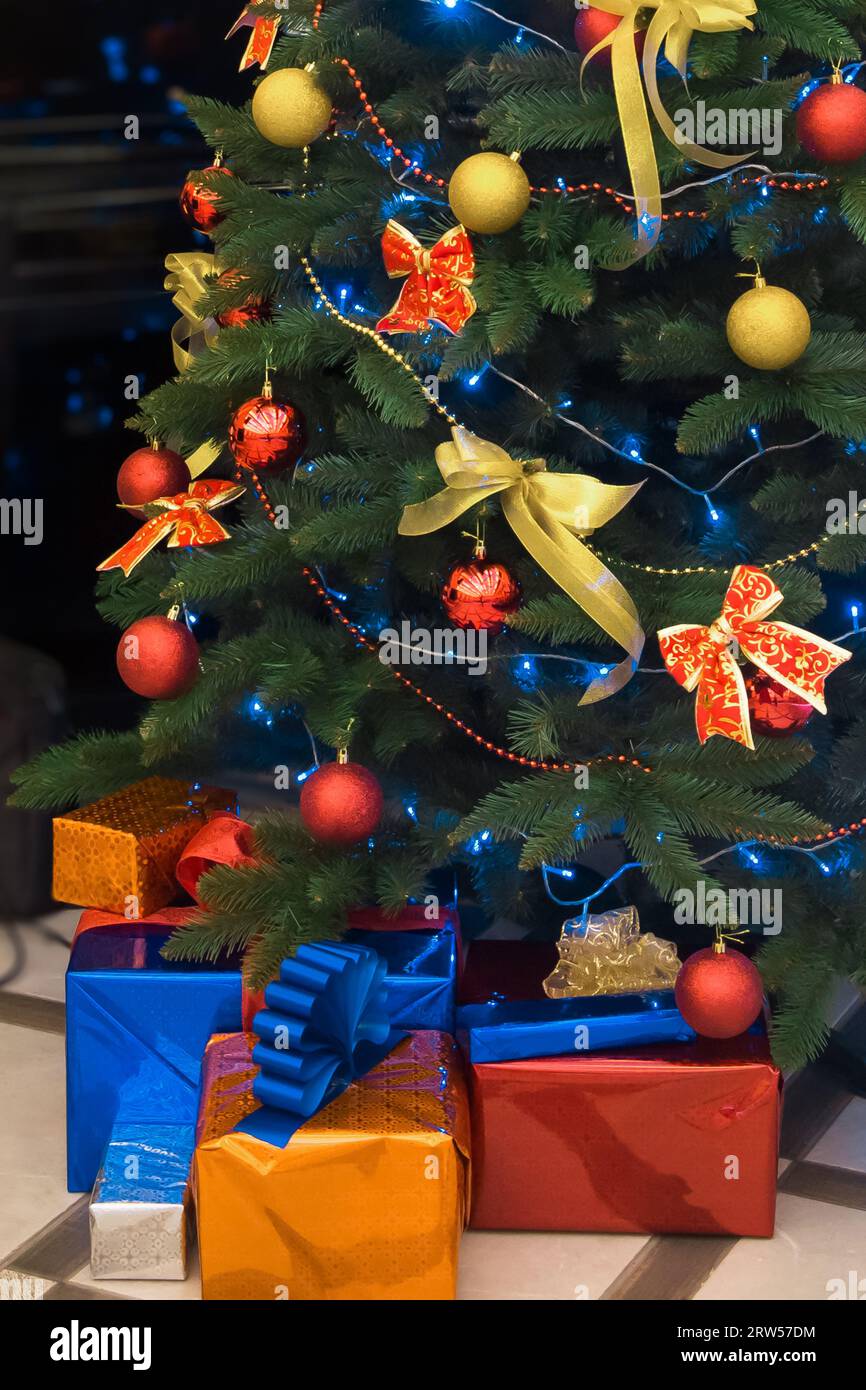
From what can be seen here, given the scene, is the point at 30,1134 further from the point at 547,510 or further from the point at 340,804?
the point at 547,510

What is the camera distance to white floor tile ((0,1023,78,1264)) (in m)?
1.77

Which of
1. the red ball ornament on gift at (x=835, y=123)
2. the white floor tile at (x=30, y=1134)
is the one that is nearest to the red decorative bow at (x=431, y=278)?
the red ball ornament on gift at (x=835, y=123)

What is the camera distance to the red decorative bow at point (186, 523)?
1836 millimetres

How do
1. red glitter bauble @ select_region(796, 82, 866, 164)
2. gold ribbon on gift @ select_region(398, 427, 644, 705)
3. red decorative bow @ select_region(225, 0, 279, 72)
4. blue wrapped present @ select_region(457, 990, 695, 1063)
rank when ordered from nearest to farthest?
red glitter bauble @ select_region(796, 82, 866, 164) → gold ribbon on gift @ select_region(398, 427, 644, 705) → blue wrapped present @ select_region(457, 990, 695, 1063) → red decorative bow @ select_region(225, 0, 279, 72)

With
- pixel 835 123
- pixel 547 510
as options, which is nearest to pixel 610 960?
pixel 547 510

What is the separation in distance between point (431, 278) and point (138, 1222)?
97 cm

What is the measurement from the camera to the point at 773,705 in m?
1.61

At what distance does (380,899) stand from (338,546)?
0.38 metres

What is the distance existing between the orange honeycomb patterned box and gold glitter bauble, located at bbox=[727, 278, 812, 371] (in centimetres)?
85

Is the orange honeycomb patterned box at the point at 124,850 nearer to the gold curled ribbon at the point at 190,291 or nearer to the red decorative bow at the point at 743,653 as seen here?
the gold curled ribbon at the point at 190,291

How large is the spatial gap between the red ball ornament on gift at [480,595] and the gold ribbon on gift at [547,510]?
43 millimetres

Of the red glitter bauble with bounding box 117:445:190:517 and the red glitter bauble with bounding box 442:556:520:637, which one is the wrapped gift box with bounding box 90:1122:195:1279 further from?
the red glitter bauble with bounding box 117:445:190:517

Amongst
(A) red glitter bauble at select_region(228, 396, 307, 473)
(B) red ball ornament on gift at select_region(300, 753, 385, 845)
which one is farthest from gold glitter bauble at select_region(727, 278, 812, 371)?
(B) red ball ornament on gift at select_region(300, 753, 385, 845)

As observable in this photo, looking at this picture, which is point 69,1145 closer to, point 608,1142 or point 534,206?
point 608,1142
